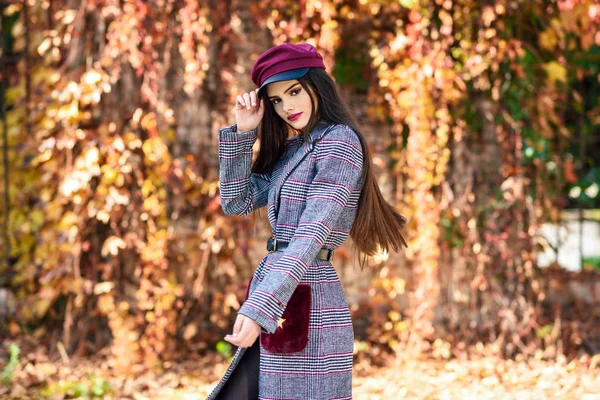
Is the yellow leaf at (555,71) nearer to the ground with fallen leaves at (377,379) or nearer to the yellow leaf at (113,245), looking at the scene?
the ground with fallen leaves at (377,379)

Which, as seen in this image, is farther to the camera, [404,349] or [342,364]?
[404,349]

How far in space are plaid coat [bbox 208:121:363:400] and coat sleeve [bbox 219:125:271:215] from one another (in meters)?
0.16

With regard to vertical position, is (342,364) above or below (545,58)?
below

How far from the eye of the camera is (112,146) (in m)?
4.04

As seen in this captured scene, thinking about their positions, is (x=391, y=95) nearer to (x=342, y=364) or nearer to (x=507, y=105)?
(x=507, y=105)

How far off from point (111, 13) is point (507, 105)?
7.96 feet

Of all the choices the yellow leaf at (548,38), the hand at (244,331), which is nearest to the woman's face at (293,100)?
the hand at (244,331)

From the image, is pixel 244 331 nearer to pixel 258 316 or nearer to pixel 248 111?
pixel 258 316

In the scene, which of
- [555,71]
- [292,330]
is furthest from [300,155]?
[555,71]

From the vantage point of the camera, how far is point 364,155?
202 cm

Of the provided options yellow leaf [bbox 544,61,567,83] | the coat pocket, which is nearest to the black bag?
the coat pocket

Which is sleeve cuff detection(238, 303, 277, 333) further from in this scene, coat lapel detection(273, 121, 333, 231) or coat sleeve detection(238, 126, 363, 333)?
coat lapel detection(273, 121, 333, 231)

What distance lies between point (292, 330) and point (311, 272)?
0.17 metres

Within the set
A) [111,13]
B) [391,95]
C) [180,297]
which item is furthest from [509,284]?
[111,13]
